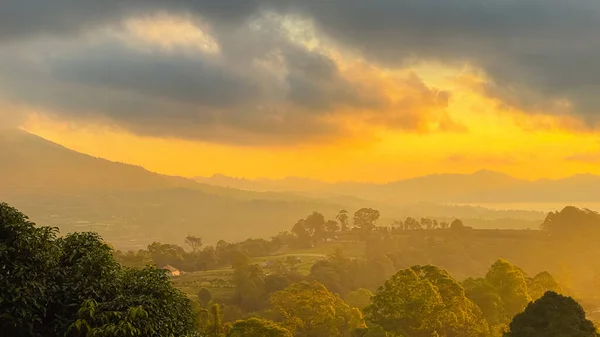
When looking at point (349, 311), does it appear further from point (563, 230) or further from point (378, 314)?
point (563, 230)

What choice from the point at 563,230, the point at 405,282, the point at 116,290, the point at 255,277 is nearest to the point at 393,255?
the point at 255,277

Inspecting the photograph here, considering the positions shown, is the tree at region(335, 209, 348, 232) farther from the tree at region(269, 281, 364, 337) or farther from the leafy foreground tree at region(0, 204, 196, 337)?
the leafy foreground tree at region(0, 204, 196, 337)

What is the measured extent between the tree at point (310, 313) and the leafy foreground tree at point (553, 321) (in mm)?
25559

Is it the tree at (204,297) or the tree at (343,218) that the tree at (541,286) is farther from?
the tree at (343,218)

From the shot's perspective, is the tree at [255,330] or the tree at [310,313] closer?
the tree at [255,330]

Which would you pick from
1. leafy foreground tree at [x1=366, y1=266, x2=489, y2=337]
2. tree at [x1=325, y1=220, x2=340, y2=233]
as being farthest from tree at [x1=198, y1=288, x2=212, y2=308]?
tree at [x1=325, y1=220, x2=340, y2=233]

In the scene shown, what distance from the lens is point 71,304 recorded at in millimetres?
15852

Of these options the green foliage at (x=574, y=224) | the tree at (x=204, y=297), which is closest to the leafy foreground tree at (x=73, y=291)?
the tree at (x=204, y=297)

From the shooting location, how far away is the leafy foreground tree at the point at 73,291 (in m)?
14.9

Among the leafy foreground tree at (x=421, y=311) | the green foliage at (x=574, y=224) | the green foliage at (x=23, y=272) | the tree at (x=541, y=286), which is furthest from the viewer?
the green foliage at (x=574, y=224)

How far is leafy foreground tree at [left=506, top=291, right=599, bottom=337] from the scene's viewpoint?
3556 cm

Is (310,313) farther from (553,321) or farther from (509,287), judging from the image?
(553,321)

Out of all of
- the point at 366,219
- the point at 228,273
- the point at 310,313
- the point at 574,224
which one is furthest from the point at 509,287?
the point at 366,219

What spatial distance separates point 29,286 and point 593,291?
15186 cm
